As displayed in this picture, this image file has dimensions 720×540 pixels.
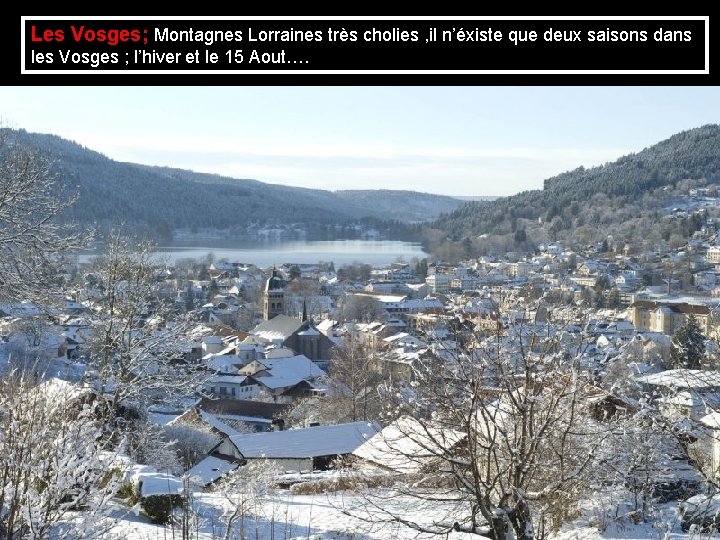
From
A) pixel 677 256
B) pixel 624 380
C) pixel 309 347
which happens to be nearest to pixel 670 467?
pixel 624 380

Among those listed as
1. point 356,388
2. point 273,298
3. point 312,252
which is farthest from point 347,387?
point 312,252

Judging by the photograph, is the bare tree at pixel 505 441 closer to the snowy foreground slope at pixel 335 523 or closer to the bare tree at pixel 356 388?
the snowy foreground slope at pixel 335 523

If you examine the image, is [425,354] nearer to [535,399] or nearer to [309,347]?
[535,399]

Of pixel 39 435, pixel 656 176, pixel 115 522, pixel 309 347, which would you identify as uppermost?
pixel 656 176

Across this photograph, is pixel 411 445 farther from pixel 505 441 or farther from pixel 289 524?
pixel 505 441

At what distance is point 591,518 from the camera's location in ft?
22.2

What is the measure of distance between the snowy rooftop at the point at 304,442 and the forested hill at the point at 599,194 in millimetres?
86590

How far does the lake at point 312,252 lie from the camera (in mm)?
90875

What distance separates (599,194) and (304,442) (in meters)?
103

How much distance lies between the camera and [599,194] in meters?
110

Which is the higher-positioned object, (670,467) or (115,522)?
(115,522)

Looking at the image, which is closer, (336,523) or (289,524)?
(289,524)

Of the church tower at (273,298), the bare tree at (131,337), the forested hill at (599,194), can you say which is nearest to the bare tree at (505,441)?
the bare tree at (131,337)
